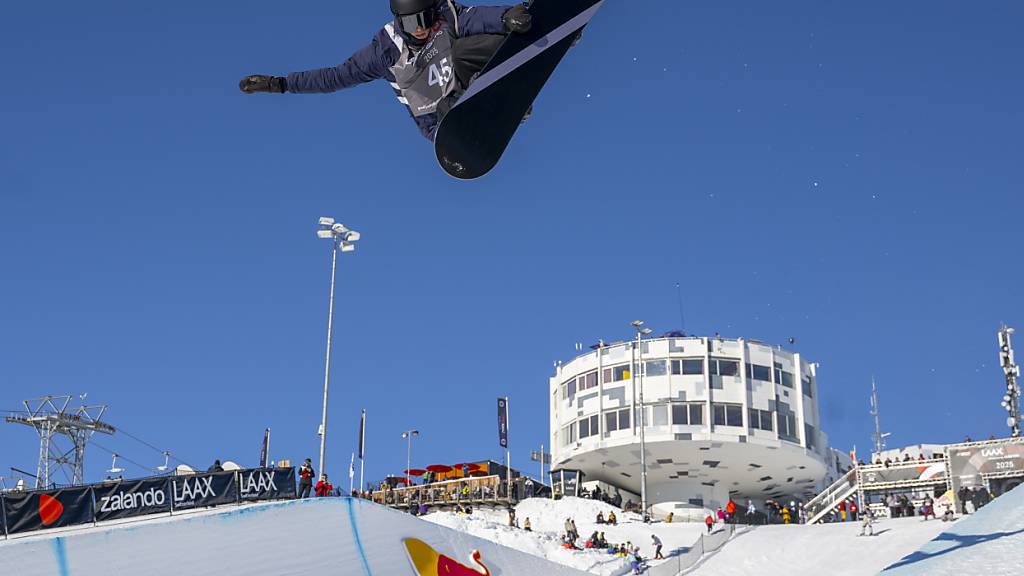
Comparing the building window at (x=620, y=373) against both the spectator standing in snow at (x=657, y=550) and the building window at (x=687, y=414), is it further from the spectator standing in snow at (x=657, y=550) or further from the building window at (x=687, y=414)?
the spectator standing in snow at (x=657, y=550)

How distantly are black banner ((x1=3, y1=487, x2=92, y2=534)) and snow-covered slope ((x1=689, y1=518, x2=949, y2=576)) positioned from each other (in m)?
20.5

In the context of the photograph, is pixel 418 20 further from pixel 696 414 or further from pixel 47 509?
pixel 696 414

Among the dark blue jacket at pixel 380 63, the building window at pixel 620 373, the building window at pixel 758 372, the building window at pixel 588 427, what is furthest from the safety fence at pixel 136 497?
the building window at pixel 758 372

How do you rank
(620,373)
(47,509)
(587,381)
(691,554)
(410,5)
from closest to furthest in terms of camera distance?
(410,5), (47,509), (691,554), (620,373), (587,381)

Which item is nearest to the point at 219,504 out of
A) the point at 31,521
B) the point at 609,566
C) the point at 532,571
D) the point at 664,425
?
the point at 31,521

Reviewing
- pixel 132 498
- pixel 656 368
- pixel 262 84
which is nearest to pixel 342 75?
pixel 262 84

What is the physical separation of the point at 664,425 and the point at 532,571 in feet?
104

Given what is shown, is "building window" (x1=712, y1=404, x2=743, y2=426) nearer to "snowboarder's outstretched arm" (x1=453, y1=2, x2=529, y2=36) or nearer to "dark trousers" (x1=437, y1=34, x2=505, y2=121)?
"dark trousers" (x1=437, y1=34, x2=505, y2=121)

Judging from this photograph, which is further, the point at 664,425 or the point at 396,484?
the point at 664,425

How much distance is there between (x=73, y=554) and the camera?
20.6 meters

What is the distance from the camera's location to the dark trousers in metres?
8.22

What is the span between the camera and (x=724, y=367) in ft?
200

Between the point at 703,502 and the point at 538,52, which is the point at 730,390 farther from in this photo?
the point at 538,52

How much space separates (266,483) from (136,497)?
305cm
